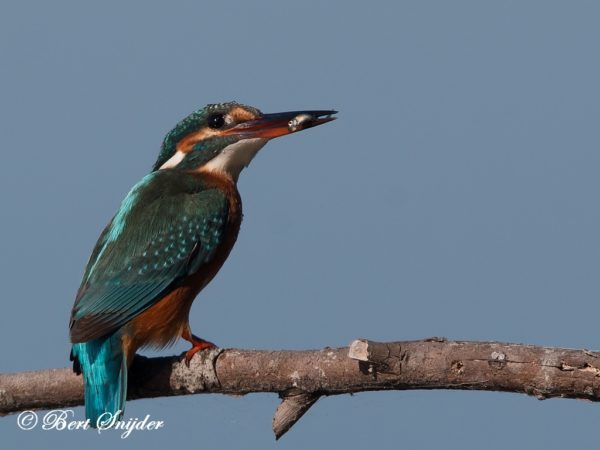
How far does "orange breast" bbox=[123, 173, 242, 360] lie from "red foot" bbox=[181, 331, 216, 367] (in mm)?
54

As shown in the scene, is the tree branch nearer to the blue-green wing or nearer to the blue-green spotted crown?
the blue-green wing

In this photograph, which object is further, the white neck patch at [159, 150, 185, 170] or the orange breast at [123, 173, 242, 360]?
the white neck patch at [159, 150, 185, 170]

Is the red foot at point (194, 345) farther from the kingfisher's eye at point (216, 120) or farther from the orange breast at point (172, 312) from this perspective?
the kingfisher's eye at point (216, 120)

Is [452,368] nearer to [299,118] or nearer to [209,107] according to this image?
[299,118]

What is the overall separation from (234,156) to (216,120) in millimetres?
193

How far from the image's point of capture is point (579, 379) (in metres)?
2.71

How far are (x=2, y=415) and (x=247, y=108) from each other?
1.75 m

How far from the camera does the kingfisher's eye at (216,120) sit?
4.21m

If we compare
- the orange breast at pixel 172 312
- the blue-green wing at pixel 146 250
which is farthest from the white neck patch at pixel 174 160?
the orange breast at pixel 172 312

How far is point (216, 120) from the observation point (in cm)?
422

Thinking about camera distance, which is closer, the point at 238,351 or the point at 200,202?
the point at 238,351

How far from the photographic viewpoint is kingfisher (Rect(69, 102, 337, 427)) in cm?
351

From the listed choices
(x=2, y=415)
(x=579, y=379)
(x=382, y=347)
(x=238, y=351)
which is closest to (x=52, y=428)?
(x=2, y=415)

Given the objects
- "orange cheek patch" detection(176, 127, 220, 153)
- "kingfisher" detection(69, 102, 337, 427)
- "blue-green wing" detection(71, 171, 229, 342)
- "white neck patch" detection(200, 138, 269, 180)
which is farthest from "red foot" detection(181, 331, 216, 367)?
"orange cheek patch" detection(176, 127, 220, 153)
